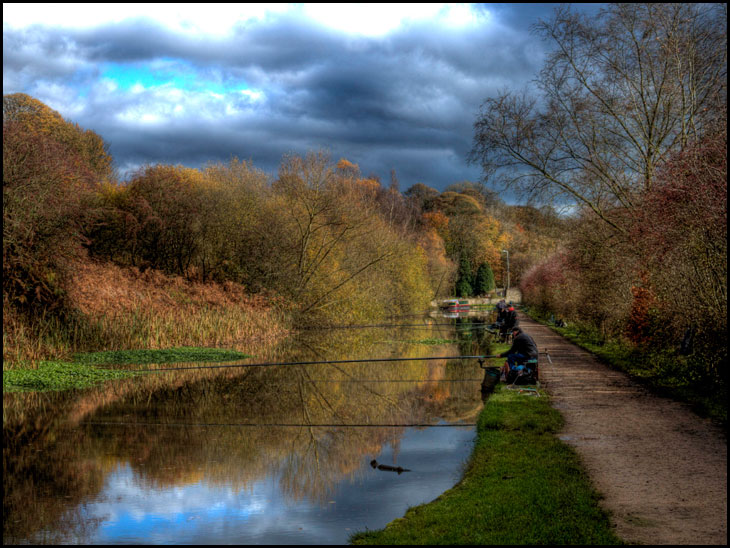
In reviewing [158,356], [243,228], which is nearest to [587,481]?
[158,356]

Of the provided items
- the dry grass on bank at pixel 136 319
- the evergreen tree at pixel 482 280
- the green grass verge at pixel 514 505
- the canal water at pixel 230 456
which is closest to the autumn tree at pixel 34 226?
the dry grass on bank at pixel 136 319

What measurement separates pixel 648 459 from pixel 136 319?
719 inches

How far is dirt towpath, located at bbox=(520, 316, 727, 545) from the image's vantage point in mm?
6047

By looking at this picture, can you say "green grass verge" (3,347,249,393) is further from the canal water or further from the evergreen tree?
the evergreen tree

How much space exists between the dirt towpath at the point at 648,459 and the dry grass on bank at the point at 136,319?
1358 centimetres

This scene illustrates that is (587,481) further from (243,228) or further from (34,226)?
(243,228)

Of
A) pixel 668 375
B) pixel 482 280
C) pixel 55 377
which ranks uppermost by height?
pixel 482 280

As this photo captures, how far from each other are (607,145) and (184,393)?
12.9 meters

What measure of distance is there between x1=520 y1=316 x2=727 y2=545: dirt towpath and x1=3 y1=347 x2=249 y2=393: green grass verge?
35.0 ft

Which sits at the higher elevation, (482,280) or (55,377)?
(482,280)

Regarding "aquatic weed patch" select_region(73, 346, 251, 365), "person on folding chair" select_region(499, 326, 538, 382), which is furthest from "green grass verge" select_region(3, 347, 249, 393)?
"person on folding chair" select_region(499, 326, 538, 382)

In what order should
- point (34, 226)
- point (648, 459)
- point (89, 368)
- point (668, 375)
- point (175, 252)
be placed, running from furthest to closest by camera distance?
point (175, 252) < point (34, 226) < point (89, 368) < point (668, 375) < point (648, 459)

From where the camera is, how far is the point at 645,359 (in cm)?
1766

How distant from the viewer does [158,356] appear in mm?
20969
